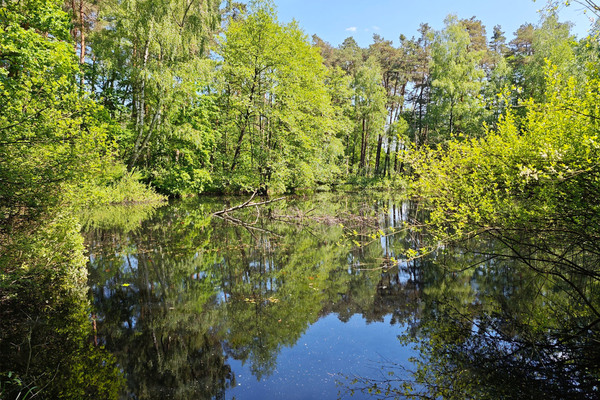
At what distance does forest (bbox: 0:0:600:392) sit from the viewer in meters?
4.95

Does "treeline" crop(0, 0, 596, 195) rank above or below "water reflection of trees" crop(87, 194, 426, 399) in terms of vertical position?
above

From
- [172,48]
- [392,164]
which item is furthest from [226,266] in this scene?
[392,164]

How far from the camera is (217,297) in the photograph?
6402 mm

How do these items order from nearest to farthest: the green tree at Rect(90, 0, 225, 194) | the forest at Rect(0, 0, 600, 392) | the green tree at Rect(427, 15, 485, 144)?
the forest at Rect(0, 0, 600, 392) < the green tree at Rect(90, 0, 225, 194) < the green tree at Rect(427, 15, 485, 144)

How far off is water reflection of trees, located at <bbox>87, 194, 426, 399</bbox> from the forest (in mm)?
997

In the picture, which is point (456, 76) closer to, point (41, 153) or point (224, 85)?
point (224, 85)

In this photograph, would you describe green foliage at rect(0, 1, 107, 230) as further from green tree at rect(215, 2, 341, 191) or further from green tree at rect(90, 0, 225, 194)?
green tree at rect(90, 0, 225, 194)

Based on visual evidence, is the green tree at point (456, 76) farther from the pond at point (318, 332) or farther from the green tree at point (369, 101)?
the pond at point (318, 332)

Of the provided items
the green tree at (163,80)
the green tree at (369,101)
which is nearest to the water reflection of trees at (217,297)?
the green tree at (163,80)

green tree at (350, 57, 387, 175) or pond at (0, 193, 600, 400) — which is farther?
green tree at (350, 57, 387, 175)

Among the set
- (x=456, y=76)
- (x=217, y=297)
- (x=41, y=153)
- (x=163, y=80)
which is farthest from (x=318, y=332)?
(x=456, y=76)

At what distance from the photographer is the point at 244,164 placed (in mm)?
21609

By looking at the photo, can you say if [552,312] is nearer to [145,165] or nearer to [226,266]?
[226,266]

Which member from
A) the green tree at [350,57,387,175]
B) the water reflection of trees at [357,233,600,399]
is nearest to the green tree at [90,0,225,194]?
the green tree at [350,57,387,175]
